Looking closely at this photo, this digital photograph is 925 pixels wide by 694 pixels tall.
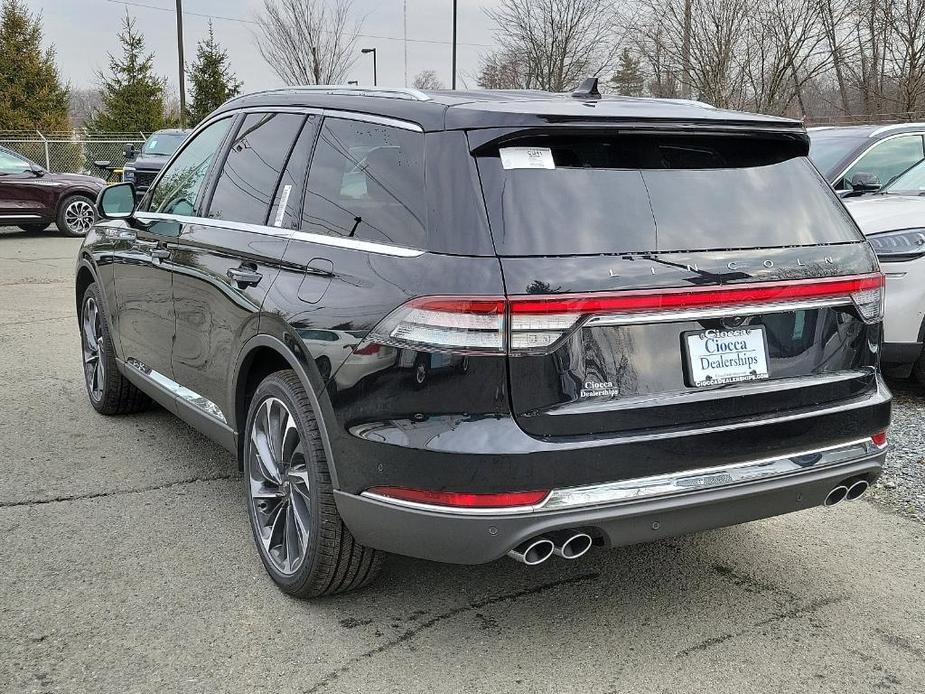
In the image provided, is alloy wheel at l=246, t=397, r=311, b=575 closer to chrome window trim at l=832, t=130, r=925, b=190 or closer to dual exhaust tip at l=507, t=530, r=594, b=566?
dual exhaust tip at l=507, t=530, r=594, b=566

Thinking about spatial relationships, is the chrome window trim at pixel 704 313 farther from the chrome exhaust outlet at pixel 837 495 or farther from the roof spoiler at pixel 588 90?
the roof spoiler at pixel 588 90

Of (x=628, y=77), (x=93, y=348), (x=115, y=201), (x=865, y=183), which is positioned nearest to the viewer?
(x=115, y=201)

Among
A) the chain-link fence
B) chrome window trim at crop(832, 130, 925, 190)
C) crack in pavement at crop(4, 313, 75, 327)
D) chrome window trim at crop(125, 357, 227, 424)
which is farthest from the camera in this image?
the chain-link fence

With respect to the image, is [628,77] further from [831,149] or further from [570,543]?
[570,543]

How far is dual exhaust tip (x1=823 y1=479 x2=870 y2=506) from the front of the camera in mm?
3123

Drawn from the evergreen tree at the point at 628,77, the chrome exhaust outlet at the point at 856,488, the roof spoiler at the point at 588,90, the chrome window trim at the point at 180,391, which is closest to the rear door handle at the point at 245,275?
the chrome window trim at the point at 180,391

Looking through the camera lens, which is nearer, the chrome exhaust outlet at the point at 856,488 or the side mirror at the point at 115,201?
the chrome exhaust outlet at the point at 856,488

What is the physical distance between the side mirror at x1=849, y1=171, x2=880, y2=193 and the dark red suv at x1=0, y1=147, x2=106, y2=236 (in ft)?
43.0

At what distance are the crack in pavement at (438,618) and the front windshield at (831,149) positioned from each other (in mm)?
5335

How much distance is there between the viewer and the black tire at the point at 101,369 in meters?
5.46

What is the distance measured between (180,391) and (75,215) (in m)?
13.8

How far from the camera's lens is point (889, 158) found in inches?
314

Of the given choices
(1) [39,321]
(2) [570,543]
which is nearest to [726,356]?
(2) [570,543]

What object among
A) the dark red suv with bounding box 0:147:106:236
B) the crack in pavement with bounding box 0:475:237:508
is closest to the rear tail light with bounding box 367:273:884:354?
→ the crack in pavement with bounding box 0:475:237:508
